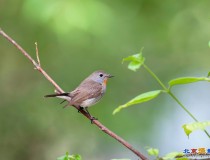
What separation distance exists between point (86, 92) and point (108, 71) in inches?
106

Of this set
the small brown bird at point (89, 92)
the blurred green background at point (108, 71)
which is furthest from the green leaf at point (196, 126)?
the blurred green background at point (108, 71)

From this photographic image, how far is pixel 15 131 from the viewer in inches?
310

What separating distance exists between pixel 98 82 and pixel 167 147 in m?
1.92

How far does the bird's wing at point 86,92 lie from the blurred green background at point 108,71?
160cm

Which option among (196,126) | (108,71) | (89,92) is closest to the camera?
(196,126)

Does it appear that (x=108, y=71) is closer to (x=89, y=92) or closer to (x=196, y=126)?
(x=89, y=92)

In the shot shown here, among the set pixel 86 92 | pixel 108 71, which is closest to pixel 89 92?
pixel 86 92

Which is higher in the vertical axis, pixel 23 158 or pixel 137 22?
pixel 137 22

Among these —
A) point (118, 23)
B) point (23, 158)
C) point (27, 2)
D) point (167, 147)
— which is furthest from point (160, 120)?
point (27, 2)

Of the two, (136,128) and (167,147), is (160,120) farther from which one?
(167,147)

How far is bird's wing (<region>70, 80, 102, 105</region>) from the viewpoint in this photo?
4.14 metres

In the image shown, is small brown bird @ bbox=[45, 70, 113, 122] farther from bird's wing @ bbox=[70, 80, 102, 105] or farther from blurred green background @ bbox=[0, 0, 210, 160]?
blurred green background @ bbox=[0, 0, 210, 160]

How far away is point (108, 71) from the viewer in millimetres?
7262

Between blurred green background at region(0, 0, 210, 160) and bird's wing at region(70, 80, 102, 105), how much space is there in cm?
160
